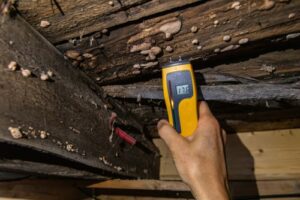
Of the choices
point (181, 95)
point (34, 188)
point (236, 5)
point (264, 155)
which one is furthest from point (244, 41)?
point (34, 188)

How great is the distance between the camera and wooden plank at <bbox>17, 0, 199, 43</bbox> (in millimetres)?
757

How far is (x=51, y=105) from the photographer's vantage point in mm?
859

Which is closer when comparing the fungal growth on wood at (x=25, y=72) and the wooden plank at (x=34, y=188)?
the fungal growth on wood at (x=25, y=72)

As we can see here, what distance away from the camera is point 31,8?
78 cm

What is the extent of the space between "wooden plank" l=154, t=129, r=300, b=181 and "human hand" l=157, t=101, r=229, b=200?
0.58m

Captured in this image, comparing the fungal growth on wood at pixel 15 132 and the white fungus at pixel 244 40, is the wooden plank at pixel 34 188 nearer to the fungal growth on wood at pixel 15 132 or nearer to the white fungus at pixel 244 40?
the fungal growth on wood at pixel 15 132

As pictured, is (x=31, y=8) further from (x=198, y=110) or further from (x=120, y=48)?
(x=198, y=110)

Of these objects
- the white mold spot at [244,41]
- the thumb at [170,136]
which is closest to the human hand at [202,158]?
the thumb at [170,136]

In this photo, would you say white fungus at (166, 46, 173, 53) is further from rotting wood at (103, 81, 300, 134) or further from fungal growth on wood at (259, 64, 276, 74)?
fungal growth on wood at (259, 64, 276, 74)

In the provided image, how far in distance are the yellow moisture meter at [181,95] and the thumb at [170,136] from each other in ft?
0.08

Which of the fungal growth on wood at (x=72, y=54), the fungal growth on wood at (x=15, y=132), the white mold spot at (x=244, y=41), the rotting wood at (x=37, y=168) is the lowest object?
the rotting wood at (x=37, y=168)

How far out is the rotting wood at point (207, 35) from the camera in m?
0.74

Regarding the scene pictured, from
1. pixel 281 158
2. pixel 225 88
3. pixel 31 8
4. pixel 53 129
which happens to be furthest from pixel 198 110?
pixel 281 158

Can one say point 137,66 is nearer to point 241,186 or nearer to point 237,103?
point 237,103
